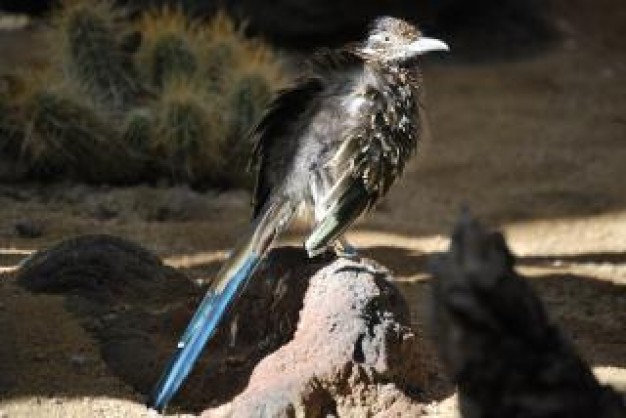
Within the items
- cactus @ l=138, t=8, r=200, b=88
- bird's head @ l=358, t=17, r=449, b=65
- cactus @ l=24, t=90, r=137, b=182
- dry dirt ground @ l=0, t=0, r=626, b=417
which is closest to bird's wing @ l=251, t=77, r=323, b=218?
bird's head @ l=358, t=17, r=449, b=65

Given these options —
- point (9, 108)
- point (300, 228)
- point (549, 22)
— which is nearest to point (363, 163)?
point (300, 228)

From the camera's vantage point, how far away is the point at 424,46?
226 inches

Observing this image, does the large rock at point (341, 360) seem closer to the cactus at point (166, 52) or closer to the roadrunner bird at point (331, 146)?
the roadrunner bird at point (331, 146)

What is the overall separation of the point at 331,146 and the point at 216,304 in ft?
3.14

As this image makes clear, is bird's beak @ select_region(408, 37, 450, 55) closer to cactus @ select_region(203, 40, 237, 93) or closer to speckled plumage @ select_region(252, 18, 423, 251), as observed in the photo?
speckled plumage @ select_region(252, 18, 423, 251)

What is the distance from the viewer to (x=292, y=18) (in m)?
12.2

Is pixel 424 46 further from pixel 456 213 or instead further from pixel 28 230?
pixel 456 213

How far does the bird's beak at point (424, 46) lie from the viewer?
5.70m

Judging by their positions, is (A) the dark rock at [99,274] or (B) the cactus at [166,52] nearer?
(A) the dark rock at [99,274]

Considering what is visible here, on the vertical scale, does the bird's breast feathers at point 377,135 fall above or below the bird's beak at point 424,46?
below

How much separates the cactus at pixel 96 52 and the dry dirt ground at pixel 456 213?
715 millimetres

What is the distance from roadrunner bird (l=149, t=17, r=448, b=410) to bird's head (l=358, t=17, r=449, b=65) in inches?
5.3

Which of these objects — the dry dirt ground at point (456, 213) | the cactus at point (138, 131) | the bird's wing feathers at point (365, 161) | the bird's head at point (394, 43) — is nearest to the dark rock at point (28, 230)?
the dry dirt ground at point (456, 213)

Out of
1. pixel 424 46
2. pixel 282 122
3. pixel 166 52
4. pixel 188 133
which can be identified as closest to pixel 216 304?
pixel 282 122
